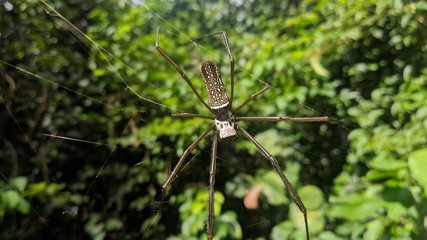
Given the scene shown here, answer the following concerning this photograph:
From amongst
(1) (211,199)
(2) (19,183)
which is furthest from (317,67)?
(2) (19,183)

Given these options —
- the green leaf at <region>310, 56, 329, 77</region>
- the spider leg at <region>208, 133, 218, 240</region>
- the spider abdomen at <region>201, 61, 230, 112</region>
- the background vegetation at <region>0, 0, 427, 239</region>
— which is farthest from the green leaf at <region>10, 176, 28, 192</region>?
the green leaf at <region>310, 56, 329, 77</region>

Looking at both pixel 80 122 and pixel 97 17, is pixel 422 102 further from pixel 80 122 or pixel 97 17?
pixel 97 17

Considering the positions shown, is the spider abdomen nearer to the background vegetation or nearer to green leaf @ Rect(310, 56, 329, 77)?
the background vegetation

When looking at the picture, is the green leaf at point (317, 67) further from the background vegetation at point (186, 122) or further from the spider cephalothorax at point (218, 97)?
the spider cephalothorax at point (218, 97)

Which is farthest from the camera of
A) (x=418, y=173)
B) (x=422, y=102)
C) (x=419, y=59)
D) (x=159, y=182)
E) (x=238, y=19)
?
(x=238, y=19)

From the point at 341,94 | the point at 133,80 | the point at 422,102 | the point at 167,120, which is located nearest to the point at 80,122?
the point at 133,80

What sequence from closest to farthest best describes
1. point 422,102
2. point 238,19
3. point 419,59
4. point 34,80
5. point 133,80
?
1. point 422,102
2. point 419,59
3. point 133,80
4. point 34,80
5. point 238,19

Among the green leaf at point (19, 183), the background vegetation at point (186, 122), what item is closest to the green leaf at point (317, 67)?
the background vegetation at point (186, 122)
